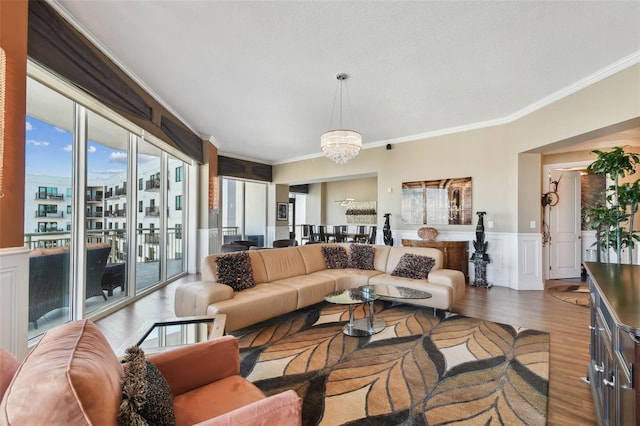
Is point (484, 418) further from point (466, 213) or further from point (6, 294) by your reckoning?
point (466, 213)

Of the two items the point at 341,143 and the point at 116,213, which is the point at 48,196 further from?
the point at 341,143

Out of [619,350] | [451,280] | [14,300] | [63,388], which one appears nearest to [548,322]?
[451,280]

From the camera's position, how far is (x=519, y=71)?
3.77 m

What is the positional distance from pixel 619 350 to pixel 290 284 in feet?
10.3

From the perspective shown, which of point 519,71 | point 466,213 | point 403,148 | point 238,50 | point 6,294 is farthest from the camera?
point 403,148

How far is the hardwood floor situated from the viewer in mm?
2105

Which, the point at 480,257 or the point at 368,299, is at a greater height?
the point at 480,257

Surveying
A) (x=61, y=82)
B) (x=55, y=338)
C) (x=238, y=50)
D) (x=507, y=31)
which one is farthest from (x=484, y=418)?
(x=61, y=82)

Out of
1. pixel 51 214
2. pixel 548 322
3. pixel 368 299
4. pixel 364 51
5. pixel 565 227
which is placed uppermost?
pixel 364 51

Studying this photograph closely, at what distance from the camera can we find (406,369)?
2525mm

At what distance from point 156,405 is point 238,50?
134 inches

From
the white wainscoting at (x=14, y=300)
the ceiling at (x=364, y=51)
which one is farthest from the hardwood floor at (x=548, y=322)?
the ceiling at (x=364, y=51)

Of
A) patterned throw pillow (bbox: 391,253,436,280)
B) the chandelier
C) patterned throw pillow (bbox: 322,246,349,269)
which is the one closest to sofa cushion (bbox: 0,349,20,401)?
the chandelier

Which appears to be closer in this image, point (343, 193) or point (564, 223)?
point (564, 223)
